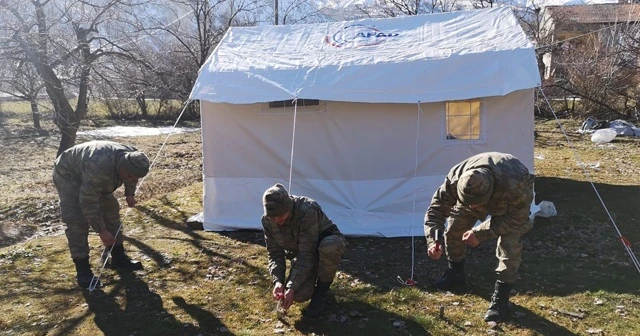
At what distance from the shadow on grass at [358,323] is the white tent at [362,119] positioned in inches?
90.9

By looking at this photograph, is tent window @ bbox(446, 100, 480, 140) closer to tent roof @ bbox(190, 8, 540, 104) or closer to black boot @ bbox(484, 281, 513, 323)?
tent roof @ bbox(190, 8, 540, 104)

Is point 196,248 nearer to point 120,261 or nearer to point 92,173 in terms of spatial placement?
point 120,261

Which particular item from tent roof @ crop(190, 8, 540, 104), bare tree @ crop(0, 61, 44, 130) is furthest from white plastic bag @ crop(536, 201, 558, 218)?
bare tree @ crop(0, 61, 44, 130)

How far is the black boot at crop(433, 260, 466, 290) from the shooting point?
4.75 meters

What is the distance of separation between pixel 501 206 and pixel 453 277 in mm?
1192

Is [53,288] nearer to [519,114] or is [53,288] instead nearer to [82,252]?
[82,252]

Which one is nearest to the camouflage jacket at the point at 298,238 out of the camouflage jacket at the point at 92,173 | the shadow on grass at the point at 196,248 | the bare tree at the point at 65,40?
the shadow on grass at the point at 196,248

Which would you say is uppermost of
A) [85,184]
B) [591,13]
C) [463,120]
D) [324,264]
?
[591,13]

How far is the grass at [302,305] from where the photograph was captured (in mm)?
4102

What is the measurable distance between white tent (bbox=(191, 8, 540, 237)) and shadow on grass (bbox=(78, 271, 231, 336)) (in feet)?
7.45

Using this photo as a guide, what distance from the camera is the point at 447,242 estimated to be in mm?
4551

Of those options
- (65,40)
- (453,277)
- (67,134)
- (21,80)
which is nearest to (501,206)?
(453,277)

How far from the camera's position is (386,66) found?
254 inches

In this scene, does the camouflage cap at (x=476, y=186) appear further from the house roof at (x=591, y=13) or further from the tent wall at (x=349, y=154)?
the house roof at (x=591, y=13)
